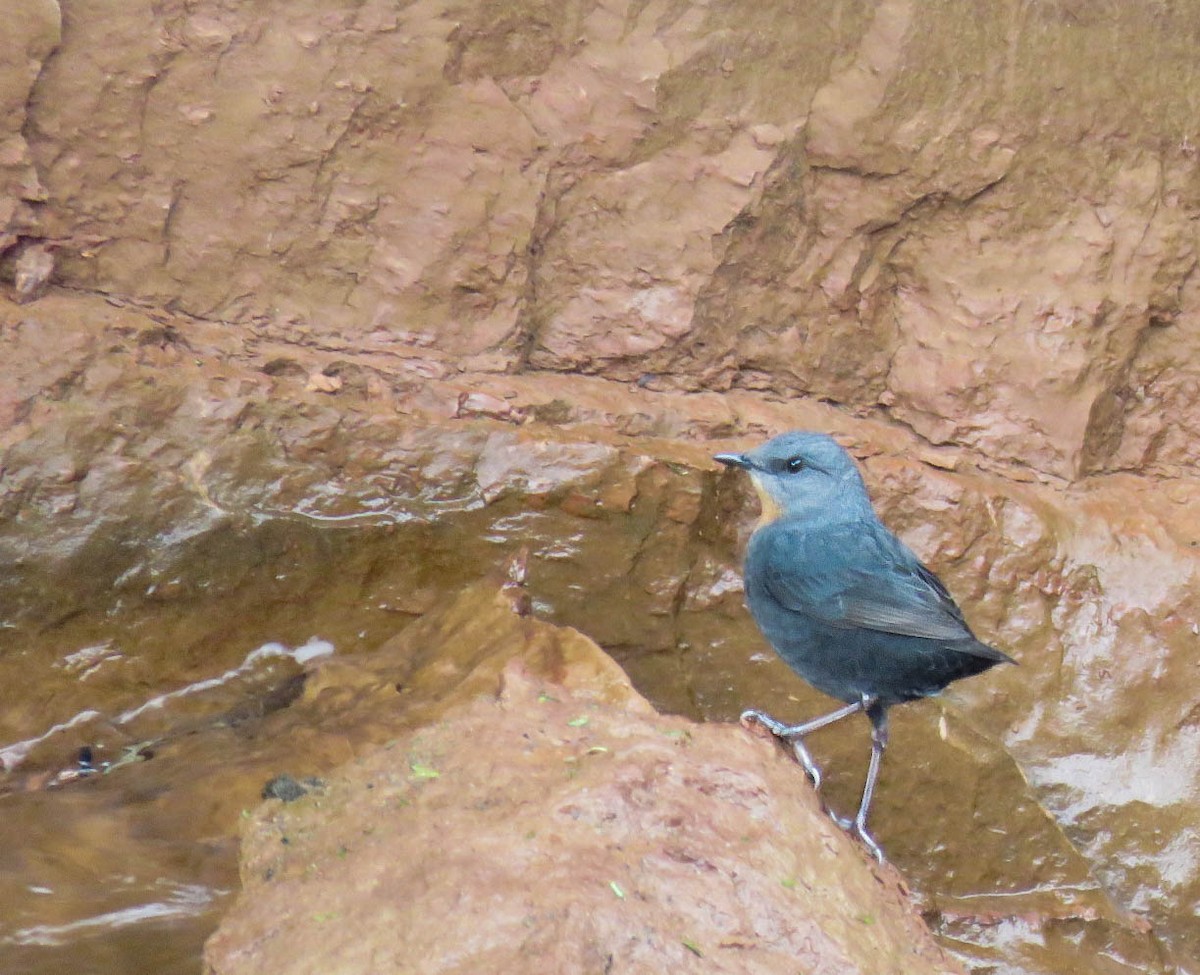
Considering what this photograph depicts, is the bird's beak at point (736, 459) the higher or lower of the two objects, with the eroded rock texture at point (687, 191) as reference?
lower

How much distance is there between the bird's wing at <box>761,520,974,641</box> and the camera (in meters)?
4.65

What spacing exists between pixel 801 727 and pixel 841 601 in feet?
1.52

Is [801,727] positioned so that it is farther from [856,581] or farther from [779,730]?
[856,581]

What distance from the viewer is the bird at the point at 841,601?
462 cm

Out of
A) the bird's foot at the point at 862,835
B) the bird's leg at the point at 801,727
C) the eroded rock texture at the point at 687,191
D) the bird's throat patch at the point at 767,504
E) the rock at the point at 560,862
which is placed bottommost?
the bird's foot at the point at 862,835

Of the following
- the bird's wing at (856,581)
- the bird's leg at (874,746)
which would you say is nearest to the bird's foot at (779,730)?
the bird's leg at (874,746)

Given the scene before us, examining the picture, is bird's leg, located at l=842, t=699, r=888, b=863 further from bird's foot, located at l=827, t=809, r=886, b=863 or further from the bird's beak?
the bird's beak

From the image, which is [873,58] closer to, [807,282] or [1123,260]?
[807,282]

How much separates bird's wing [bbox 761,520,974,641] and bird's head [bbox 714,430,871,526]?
9 cm

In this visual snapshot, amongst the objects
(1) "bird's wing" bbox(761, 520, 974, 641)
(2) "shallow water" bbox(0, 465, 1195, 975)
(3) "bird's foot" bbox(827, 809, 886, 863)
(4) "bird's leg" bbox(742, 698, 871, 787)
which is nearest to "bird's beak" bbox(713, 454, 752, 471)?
(1) "bird's wing" bbox(761, 520, 974, 641)

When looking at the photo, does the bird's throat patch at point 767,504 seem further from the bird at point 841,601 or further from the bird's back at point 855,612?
the bird's back at point 855,612

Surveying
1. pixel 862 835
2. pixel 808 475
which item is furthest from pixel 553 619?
pixel 862 835

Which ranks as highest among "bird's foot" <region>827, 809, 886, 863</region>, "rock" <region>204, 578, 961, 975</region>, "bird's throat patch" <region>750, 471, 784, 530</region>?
"bird's throat patch" <region>750, 471, 784, 530</region>

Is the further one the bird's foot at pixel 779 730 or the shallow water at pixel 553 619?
the shallow water at pixel 553 619
